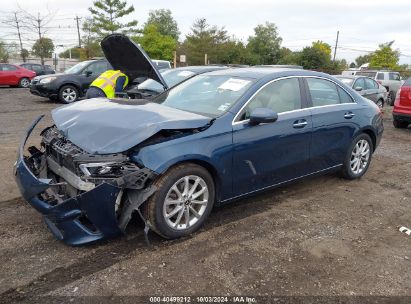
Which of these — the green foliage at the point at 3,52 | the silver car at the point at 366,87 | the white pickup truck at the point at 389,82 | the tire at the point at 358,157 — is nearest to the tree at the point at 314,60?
the white pickup truck at the point at 389,82

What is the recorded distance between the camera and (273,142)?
4.23 meters

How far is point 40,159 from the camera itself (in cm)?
429

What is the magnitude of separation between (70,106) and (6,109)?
31.3 ft

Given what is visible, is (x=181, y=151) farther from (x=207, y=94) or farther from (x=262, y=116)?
(x=207, y=94)

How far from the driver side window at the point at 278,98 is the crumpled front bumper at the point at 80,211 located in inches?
64.5

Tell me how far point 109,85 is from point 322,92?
359 cm

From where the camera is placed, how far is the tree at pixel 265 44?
2239 inches

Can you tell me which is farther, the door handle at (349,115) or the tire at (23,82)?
the tire at (23,82)

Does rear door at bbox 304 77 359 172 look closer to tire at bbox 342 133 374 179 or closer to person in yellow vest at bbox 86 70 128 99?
tire at bbox 342 133 374 179

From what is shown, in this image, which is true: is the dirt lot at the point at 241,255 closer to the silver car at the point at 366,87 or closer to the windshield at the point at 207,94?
the windshield at the point at 207,94

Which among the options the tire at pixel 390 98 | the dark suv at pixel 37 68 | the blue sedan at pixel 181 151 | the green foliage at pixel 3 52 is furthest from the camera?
the green foliage at pixel 3 52

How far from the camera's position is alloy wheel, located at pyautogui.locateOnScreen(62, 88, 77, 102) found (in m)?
13.8

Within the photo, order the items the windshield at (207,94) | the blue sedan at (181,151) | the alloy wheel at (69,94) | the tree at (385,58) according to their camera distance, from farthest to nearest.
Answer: the tree at (385,58)
the alloy wheel at (69,94)
the windshield at (207,94)
the blue sedan at (181,151)

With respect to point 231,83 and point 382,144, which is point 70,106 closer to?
point 231,83
